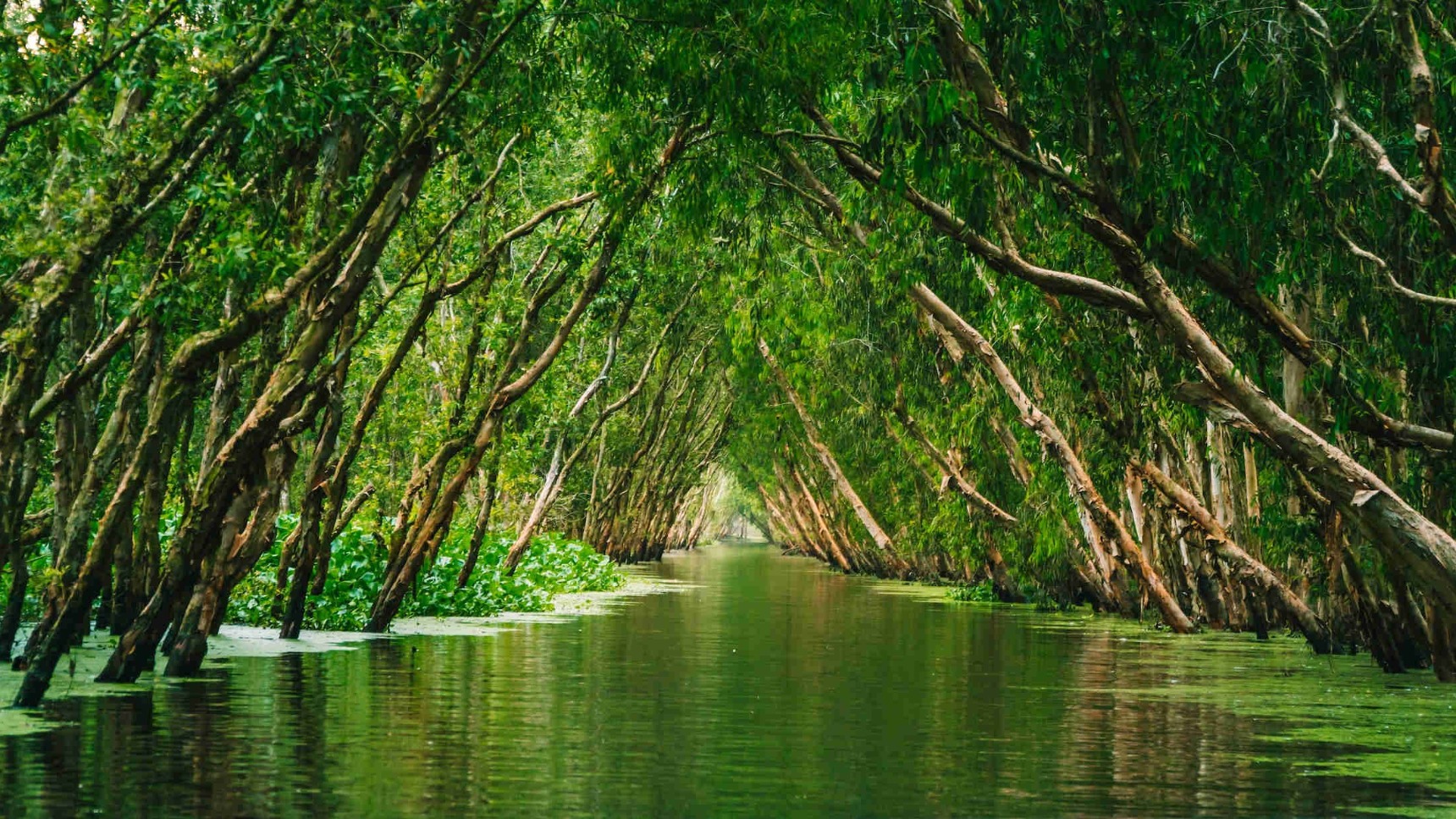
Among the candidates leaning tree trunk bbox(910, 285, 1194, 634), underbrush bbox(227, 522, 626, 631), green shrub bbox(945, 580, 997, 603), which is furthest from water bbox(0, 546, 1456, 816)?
green shrub bbox(945, 580, 997, 603)

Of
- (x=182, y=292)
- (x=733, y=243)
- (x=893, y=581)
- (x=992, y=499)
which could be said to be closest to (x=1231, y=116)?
(x=182, y=292)

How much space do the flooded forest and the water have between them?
8 centimetres

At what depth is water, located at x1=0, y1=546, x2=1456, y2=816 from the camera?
8.98m

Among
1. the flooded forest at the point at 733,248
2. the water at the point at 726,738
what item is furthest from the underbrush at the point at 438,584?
the water at the point at 726,738

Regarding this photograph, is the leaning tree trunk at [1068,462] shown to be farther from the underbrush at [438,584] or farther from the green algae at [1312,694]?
the underbrush at [438,584]

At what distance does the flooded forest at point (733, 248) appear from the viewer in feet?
36.4

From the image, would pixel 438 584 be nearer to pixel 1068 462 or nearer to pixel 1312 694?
pixel 1068 462

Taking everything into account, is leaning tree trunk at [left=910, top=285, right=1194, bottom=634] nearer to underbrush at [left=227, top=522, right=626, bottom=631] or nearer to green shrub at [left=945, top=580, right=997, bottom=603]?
underbrush at [left=227, top=522, right=626, bottom=631]

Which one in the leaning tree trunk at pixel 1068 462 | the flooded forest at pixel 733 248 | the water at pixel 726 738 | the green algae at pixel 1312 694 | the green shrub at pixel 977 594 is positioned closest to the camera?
the water at pixel 726 738

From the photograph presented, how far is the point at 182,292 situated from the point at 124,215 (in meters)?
0.82

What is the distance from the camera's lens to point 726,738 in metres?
12.0

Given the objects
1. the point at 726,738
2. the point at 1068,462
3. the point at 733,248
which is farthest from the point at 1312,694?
the point at 733,248

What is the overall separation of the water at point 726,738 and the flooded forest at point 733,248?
8cm

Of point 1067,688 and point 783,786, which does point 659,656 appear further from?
point 783,786
